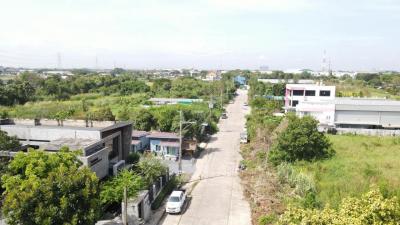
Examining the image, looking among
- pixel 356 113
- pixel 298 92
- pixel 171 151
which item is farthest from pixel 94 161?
pixel 298 92

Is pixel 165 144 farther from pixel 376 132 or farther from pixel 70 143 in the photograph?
pixel 376 132

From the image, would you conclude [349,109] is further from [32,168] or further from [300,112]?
[32,168]

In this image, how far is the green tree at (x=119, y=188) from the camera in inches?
651

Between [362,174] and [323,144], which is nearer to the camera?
[362,174]

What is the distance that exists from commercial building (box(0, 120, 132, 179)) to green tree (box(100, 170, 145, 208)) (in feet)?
4.74

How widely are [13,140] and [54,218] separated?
27.0ft

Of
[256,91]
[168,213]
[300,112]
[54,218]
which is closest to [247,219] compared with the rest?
[168,213]

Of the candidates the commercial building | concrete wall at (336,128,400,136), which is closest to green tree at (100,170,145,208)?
the commercial building

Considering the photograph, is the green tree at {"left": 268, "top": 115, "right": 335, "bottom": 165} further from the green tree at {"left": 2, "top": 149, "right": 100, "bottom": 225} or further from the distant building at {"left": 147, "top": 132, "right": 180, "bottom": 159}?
the green tree at {"left": 2, "top": 149, "right": 100, "bottom": 225}

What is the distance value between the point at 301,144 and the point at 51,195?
18.0 meters

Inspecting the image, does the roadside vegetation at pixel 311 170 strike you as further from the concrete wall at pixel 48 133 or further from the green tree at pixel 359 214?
the concrete wall at pixel 48 133

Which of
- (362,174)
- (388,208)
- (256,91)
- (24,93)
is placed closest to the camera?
(388,208)

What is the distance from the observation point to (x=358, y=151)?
2752 centimetres

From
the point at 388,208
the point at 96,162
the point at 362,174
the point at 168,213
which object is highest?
the point at 388,208
